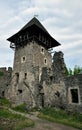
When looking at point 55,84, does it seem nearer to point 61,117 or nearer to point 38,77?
point 38,77

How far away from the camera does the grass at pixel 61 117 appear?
1238 cm

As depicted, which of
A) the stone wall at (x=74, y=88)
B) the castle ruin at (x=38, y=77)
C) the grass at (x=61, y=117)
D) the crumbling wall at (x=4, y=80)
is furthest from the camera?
the crumbling wall at (x=4, y=80)

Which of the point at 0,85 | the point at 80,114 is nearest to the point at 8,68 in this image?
the point at 0,85

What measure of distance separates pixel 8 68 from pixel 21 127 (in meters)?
15.3

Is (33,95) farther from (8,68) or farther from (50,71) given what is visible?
(8,68)

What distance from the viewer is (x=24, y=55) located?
70.4ft

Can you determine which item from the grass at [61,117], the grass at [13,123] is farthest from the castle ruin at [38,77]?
the grass at [13,123]

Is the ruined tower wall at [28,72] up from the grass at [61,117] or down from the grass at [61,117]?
up

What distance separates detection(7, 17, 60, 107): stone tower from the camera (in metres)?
19.4

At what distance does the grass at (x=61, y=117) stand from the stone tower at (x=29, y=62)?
3839 millimetres

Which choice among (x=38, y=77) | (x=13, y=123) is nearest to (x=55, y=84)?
(x=38, y=77)

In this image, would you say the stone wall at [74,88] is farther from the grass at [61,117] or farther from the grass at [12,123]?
the grass at [12,123]

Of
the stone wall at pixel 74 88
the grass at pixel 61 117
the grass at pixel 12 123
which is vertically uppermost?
the stone wall at pixel 74 88

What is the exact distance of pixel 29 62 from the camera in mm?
20500
